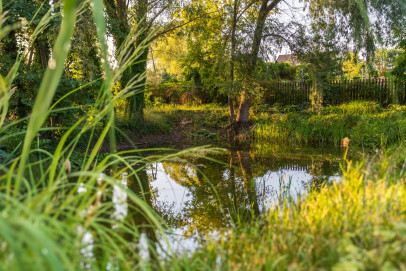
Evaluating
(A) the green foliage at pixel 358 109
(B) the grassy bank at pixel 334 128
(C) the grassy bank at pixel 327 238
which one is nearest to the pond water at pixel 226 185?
(C) the grassy bank at pixel 327 238

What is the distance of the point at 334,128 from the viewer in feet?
27.7

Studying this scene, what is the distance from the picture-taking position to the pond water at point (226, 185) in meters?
3.14

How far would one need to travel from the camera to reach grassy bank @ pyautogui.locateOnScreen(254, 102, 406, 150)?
6984 mm

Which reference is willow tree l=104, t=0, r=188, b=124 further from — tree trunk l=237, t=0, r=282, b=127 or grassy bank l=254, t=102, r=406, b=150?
grassy bank l=254, t=102, r=406, b=150

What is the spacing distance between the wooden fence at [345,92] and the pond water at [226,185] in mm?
7773

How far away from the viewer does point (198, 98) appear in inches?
620

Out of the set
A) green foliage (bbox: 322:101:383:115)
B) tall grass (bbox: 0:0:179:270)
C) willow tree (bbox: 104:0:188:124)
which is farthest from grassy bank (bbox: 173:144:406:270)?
green foliage (bbox: 322:101:383:115)

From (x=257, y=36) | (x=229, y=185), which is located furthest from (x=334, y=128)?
(x=229, y=185)

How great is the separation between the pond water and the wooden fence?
25.5 ft

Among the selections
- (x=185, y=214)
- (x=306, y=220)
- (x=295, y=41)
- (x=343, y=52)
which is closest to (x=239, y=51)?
(x=295, y=41)

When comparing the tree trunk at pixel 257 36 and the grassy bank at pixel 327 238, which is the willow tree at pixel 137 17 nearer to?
the tree trunk at pixel 257 36

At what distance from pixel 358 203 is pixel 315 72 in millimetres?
8269

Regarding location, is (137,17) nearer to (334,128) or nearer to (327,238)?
(334,128)

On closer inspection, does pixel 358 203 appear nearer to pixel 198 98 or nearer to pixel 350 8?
pixel 350 8
